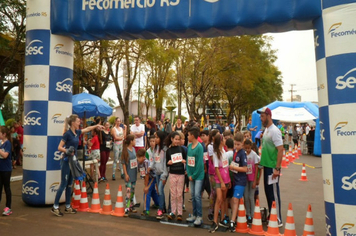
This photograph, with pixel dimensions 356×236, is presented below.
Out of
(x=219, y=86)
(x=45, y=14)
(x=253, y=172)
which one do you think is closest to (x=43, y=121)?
(x=45, y=14)

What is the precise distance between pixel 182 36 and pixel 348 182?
407cm

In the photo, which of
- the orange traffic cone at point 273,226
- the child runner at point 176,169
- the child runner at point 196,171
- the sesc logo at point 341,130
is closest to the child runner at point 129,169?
the child runner at point 176,169

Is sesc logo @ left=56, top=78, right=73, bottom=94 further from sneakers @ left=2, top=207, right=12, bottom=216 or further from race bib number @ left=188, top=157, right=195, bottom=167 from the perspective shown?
race bib number @ left=188, top=157, right=195, bottom=167

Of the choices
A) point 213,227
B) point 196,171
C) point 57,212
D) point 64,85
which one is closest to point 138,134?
point 64,85

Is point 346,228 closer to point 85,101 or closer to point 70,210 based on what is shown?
point 70,210

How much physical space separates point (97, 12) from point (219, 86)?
34.6 meters

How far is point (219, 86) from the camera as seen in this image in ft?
134

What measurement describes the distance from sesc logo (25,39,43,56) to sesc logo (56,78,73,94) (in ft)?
2.47

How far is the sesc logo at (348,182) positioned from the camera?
4.52 metres

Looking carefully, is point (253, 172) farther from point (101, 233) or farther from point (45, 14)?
point (45, 14)

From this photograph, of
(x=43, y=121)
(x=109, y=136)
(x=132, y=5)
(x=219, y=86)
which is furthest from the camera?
(x=219, y=86)

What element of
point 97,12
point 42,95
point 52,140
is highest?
point 97,12

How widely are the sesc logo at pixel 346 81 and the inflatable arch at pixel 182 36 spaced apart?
12 mm

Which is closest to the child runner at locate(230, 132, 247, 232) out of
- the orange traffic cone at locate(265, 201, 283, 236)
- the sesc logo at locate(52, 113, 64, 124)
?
the orange traffic cone at locate(265, 201, 283, 236)
